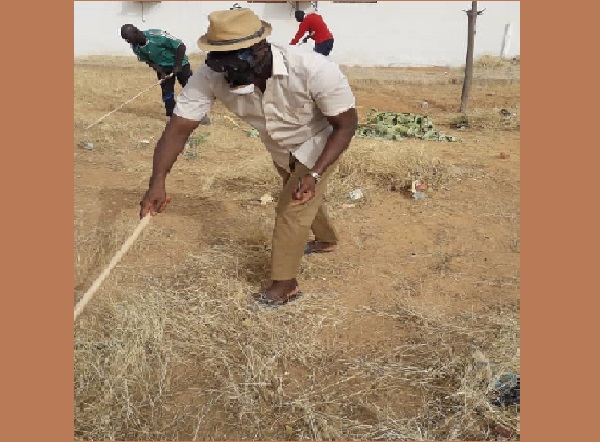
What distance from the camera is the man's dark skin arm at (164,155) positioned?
3061mm

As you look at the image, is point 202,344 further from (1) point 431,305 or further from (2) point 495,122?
(2) point 495,122

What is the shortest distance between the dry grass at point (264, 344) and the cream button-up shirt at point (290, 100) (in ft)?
3.08

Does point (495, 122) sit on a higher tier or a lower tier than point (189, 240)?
lower

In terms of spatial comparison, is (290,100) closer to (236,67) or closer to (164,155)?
(236,67)

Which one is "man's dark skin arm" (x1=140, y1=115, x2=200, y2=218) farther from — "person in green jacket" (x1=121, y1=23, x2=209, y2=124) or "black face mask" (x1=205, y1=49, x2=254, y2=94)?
"person in green jacket" (x1=121, y1=23, x2=209, y2=124)

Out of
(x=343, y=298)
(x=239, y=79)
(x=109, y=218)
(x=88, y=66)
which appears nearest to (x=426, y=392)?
(x=343, y=298)

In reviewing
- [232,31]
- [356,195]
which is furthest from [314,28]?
[232,31]

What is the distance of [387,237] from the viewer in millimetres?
4309

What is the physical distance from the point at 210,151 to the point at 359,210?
256cm

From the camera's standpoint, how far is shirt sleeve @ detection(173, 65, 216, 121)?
307 cm

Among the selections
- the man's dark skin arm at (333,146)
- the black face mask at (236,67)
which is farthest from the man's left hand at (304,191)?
the black face mask at (236,67)

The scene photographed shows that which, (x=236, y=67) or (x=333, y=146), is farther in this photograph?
(x=333, y=146)

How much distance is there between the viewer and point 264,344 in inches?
114

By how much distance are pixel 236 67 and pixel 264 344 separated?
1.39 meters
